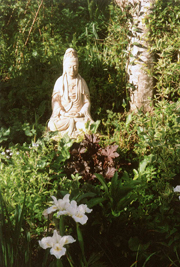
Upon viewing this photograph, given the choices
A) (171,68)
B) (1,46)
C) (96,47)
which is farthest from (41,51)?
(171,68)

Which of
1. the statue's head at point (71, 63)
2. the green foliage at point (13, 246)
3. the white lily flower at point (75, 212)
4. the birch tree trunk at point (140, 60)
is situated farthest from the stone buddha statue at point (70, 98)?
the white lily flower at point (75, 212)

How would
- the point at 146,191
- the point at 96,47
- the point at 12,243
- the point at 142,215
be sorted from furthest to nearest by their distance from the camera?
the point at 96,47 → the point at 146,191 → the point at 142,215 → the point at 12,243

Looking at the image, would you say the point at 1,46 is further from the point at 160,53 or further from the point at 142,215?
the point at 142,215

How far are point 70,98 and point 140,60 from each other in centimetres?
131

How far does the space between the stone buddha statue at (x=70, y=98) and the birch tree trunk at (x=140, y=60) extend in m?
0.85

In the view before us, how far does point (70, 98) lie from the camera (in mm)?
4070

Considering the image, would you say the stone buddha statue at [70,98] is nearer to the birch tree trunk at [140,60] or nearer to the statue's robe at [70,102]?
the statue's robe at [70,102]

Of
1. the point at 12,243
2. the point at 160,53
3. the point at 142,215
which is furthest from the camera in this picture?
the point at 160,53

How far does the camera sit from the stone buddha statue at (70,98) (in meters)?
3.93

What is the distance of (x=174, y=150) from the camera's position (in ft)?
9.59

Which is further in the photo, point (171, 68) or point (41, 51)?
point (41, 51)

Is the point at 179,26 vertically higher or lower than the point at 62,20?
lower

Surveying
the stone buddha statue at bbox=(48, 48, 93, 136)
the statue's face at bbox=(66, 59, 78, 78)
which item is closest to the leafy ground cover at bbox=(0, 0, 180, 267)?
the stone buddha statue at bbox=(48, 48, 93, 136)

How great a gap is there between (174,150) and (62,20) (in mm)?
4353
